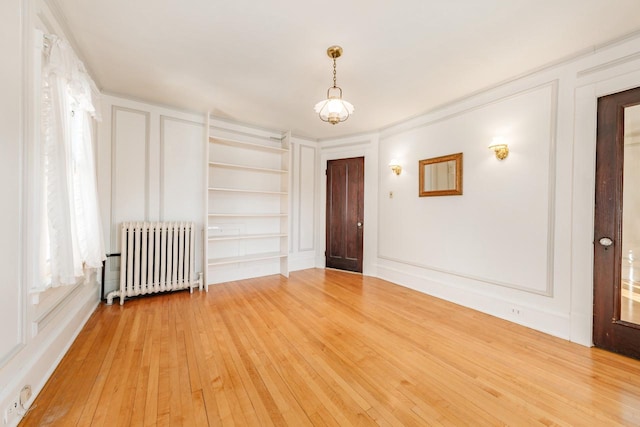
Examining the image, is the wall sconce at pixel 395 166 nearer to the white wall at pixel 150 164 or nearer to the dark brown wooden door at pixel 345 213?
the dark brown wooden door at pixel 345 213

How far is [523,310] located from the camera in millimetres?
2814

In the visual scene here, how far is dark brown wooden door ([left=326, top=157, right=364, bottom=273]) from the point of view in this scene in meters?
5.03

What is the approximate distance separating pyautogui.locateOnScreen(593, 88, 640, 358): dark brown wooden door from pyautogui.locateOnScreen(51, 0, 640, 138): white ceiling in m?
0.73

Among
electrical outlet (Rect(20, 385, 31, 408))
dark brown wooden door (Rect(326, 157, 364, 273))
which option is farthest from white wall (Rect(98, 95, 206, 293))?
dark brown wooden door (Rect(326, 157, 364, 273))

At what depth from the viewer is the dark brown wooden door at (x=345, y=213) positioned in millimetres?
5027

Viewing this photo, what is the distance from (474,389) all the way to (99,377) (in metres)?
2.75

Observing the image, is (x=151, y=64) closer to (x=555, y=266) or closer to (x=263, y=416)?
(x=263, y=416)

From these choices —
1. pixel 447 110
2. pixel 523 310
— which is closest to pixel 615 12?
pixel 447 110

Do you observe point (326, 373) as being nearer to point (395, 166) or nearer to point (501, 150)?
point (501, 150)

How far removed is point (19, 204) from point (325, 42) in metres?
2.52

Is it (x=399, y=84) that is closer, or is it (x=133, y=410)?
(x=133, y=410)

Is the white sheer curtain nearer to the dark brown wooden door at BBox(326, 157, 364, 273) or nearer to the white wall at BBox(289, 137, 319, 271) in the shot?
the white wall at BBox(289, 137, 319, 271)

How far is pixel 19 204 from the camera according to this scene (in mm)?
→ 1501

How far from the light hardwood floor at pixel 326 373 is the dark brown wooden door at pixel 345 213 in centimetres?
202
